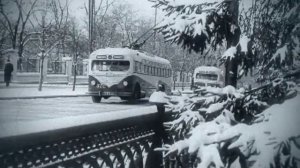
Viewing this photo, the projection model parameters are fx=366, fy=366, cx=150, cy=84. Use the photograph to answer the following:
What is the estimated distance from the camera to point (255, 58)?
4066 millimetres

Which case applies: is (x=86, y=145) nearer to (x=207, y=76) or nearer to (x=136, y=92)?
(x=136, y=92)

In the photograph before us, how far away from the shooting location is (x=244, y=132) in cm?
242

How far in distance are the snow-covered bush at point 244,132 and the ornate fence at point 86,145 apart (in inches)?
19.0

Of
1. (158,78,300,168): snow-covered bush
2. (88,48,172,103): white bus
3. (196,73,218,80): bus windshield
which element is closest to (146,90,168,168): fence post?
(158,78,300,168): snow-covered bush

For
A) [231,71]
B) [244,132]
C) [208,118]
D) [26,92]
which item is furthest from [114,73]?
[244,132]

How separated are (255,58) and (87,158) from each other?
226cm

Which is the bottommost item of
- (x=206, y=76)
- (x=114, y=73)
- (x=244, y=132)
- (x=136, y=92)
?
(x=136, y=92)

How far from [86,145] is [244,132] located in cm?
118

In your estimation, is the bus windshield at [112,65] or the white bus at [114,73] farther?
the bus windshield at [112,65]

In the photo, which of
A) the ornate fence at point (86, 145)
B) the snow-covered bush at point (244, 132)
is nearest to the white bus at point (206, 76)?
the ornate fence at point (86, 145)

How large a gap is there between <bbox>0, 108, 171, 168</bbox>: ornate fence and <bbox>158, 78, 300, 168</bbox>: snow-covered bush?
1.58 ft

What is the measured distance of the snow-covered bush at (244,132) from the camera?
2.18m

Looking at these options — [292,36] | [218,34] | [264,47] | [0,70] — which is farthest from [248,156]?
[0,70]

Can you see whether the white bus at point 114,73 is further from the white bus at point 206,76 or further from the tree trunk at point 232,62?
the tree trunk at point 232,62
